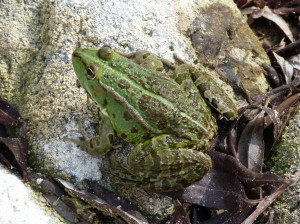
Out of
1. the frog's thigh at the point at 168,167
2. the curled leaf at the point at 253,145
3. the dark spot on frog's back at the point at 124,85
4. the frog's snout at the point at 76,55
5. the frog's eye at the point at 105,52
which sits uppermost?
the frog's snout at the point at 76,55

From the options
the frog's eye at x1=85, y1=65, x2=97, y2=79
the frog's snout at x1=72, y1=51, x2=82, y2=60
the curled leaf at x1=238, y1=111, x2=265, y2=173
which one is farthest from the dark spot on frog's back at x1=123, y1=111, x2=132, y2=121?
the curled leaf at x1=238, y1=111, x2=265, y2=173

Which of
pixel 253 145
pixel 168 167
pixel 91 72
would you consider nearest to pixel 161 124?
pixel 168 167

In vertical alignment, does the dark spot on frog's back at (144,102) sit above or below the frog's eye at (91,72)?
below

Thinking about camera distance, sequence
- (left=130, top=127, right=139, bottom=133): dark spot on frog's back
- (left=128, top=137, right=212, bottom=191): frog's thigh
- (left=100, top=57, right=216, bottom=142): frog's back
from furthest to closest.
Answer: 1. (left=130, top=127, right=139, bottom=133): dark spot on frog's back
2. (left=100, top=57, right=216, bottom=142): frog's back
3. (left=128, top=137, right=212, bottom=191): frog's thigh

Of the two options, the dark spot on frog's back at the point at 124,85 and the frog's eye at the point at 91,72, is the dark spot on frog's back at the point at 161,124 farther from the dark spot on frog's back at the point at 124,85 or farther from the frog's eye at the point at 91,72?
the frog's eye at the point at 91,72

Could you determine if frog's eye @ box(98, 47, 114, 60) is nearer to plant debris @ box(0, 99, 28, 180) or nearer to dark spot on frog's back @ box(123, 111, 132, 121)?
dark spot on frog's back @ box(123, 111, 132, 121)

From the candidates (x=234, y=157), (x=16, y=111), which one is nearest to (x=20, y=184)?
(x=16, y=111)

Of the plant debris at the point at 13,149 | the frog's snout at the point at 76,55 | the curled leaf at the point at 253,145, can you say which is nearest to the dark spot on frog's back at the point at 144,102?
the frog's snout at the point at 76,55

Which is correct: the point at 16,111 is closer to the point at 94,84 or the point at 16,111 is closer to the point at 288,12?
the point at 94,84
